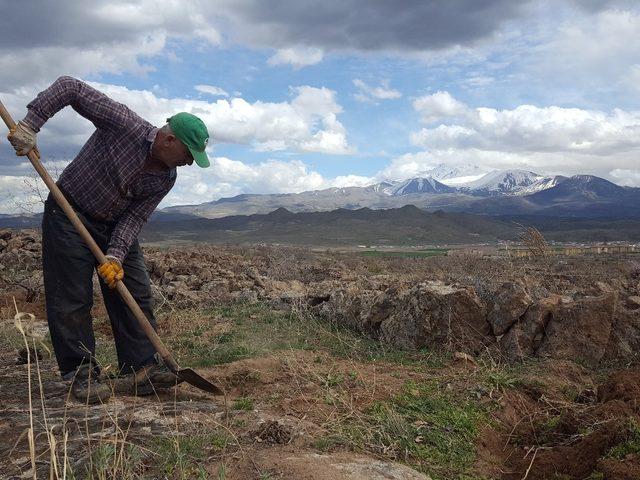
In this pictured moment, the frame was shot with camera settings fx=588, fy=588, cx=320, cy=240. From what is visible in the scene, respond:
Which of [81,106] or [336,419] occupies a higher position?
[81,106]

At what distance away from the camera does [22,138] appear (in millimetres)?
3631

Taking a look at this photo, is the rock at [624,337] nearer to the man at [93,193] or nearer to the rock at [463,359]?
the rock at [463,359]

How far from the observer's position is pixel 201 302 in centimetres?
889

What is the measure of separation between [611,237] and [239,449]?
8006cm

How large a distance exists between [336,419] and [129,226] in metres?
1.93

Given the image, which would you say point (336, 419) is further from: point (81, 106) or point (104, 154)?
point (81, 106)

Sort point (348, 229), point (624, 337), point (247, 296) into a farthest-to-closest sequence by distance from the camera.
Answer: point (348, 229) < point (247, 296) < point (624, 337)

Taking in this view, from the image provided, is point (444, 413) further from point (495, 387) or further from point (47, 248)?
point (47, 248)

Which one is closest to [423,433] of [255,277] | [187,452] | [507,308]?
[187,452]

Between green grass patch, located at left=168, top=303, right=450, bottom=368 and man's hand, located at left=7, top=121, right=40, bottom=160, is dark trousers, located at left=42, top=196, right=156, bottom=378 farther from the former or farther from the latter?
green grass patch, located at left=168, top=303, right=450, bottom=368

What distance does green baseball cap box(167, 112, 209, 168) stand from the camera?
372 centimetres

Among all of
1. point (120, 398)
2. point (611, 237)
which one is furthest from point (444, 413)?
point (611, 237)

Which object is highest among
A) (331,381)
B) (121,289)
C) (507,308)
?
(121,289)

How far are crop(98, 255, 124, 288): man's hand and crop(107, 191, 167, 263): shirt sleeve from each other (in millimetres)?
114
